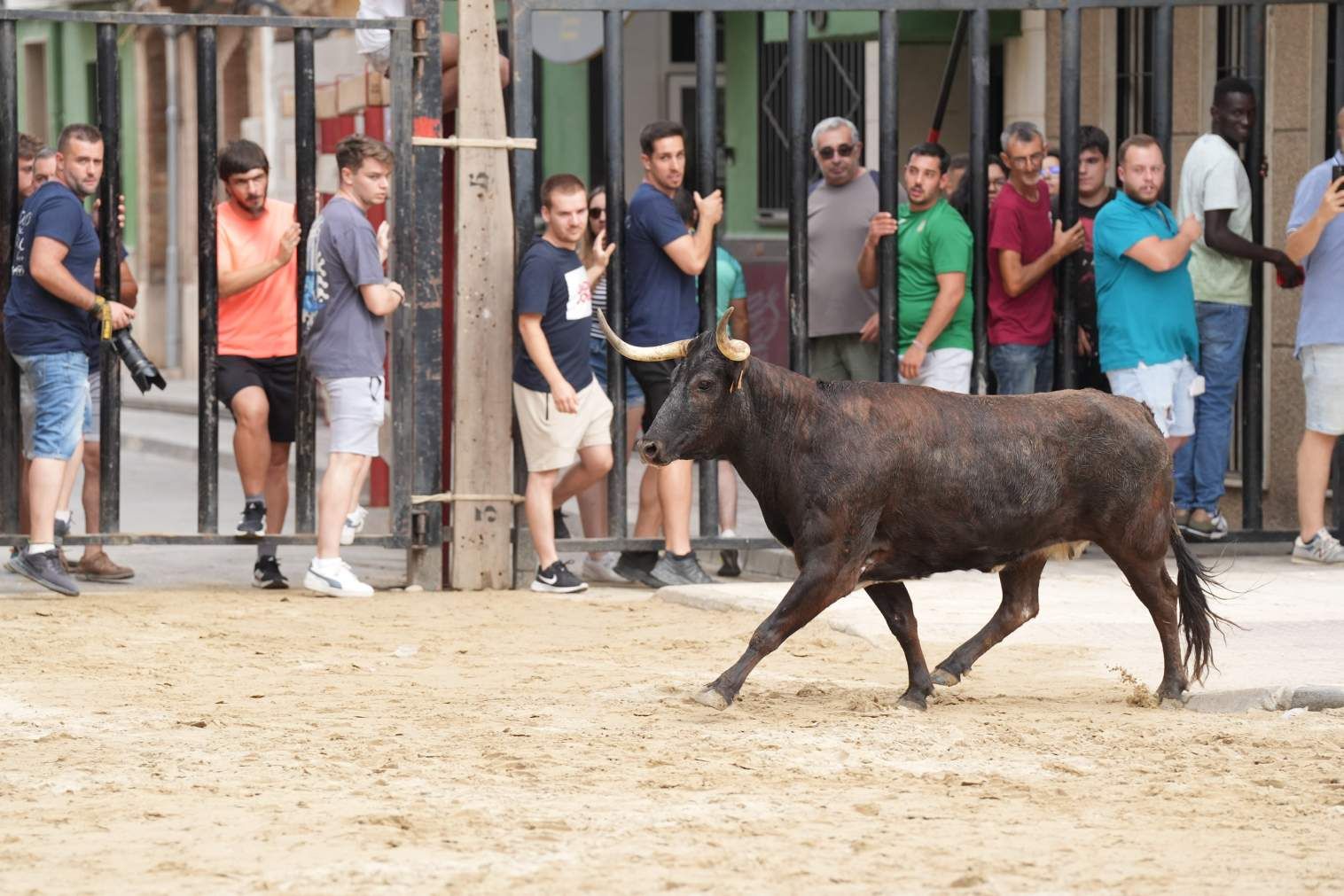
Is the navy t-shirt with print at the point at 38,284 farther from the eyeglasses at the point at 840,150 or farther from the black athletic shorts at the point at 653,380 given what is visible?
the eyeglasses at the point at 840,150

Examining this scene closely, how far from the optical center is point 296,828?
568 cm

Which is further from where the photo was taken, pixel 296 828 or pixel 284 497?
pixel 284 497

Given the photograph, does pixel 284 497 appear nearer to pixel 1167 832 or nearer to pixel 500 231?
pixel 500 231

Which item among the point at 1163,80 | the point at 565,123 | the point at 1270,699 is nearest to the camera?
the point at 1270,699

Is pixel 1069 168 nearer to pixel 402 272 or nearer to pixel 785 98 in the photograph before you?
pixel 402 272

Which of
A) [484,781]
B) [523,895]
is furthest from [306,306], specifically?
[523,895]

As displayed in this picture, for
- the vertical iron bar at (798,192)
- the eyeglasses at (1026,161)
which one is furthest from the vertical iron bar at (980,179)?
the vertical iron bar at (798,192)

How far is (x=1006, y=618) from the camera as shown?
7941 mm

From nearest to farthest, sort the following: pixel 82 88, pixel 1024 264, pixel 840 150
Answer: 1. pixel 1024 264
2. pixel 840 150
3. pixel 82 88

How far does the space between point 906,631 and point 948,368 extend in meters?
3.48

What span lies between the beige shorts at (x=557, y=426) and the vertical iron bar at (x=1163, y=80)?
111 inches

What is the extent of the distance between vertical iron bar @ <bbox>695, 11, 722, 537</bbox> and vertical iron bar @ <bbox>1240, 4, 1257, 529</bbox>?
8.37 feet

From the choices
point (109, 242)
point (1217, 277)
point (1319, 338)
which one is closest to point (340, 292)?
point (109, 242)

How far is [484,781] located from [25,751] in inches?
57.3
